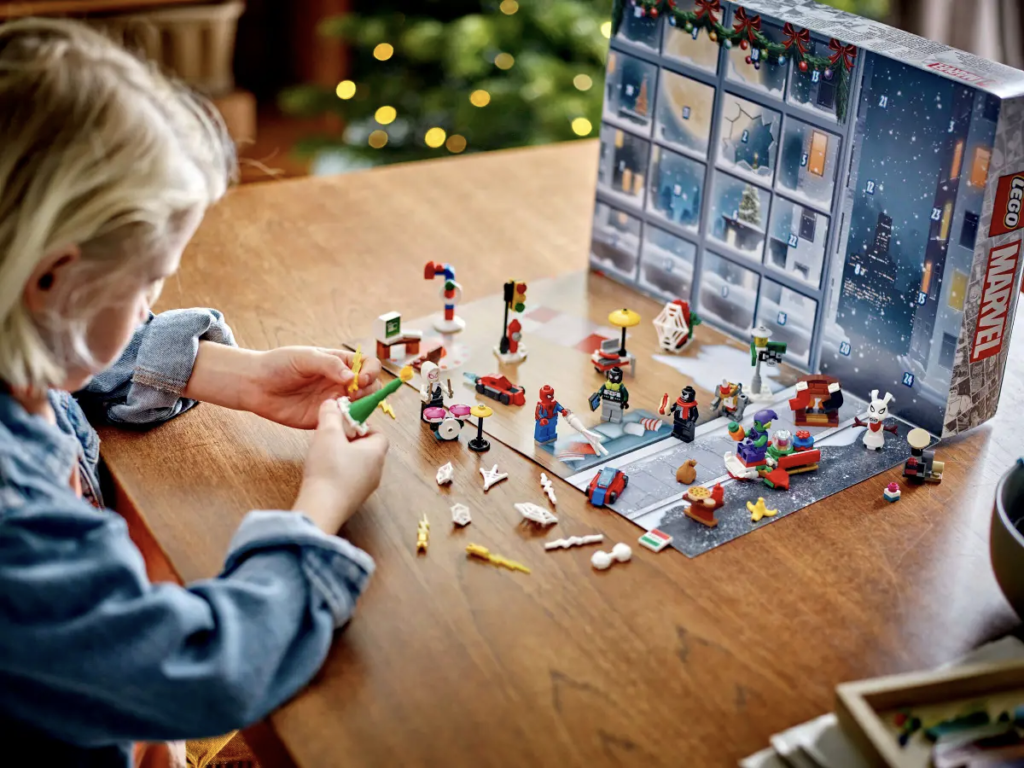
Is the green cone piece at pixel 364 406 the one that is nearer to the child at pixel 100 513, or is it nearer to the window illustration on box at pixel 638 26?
the child at pixel 100 513

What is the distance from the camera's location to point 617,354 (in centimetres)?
119

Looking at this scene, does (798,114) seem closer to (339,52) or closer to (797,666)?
(797,666)

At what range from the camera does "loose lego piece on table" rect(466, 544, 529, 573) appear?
895 mm

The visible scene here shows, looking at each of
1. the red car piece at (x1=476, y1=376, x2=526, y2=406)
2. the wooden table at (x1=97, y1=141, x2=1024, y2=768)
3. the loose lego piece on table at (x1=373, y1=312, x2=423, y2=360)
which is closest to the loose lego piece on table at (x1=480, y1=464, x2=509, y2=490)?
the wooden table at (x1=97, y1=141, x2=1024, y2=768)

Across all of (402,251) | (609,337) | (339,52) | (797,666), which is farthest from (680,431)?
(339,52)

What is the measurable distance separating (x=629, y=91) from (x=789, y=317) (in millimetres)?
324

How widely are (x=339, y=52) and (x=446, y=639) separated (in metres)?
3.16

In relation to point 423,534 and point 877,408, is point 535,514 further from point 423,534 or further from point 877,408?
point 877,408

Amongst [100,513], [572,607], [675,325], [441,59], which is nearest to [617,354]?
[675,325]

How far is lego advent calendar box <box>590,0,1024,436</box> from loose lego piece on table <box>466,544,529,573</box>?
0.44m

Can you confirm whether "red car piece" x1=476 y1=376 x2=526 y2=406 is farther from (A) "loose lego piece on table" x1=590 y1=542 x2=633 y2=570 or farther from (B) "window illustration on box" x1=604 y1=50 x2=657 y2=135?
(B) "window illustration on box" x1=604 y1=50 x2=657 y2=135

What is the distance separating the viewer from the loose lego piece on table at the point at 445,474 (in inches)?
39.2

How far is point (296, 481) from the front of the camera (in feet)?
3.25

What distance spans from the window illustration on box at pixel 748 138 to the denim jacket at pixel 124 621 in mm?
616
